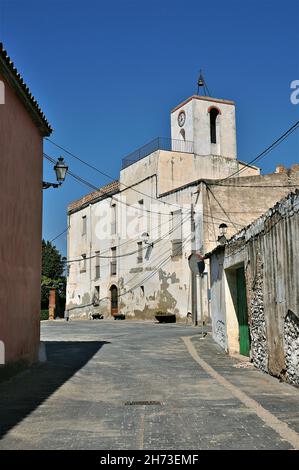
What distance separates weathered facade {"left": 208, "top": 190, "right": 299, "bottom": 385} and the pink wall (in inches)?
190

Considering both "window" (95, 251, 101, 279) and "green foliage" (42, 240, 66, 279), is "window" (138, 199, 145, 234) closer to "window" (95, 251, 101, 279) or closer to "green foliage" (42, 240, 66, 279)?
"window" (95, 251, 101, 279)

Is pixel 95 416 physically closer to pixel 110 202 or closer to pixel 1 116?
pixel 1 116

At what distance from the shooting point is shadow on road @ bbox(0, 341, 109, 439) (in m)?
6.80

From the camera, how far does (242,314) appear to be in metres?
13.4

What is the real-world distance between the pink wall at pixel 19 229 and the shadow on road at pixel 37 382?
51 cm

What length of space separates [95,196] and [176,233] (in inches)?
520

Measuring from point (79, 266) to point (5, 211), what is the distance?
34.8 m

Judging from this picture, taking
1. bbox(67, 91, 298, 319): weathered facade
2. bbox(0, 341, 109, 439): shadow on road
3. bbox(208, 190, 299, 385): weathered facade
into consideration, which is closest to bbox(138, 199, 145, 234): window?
bbox(67, 91, 298, 319): weathered facade

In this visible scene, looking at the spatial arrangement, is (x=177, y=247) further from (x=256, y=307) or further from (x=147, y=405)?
(x=147, y=405)

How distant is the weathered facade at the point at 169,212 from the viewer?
2906cm

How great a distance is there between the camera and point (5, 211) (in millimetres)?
9695
